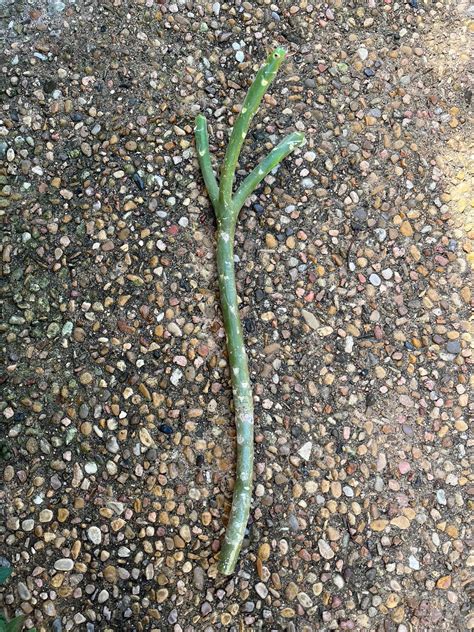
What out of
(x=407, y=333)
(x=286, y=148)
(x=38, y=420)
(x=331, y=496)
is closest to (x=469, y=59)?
(x=286, y=148)

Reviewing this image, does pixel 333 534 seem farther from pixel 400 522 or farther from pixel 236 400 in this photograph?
pixel 236 400

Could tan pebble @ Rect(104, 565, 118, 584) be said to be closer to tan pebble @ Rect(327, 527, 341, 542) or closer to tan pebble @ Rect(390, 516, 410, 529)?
tan pebble @ Rect(327, 527, 341, 542)

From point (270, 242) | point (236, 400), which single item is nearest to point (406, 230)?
point (270, 242)

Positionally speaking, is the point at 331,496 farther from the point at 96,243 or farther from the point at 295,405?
the point at 96,243

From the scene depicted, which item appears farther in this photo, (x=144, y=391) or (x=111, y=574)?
(x=144, y=391)

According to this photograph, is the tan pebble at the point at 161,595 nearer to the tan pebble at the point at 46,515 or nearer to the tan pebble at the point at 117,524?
the tan pebble at the point at 117,524
